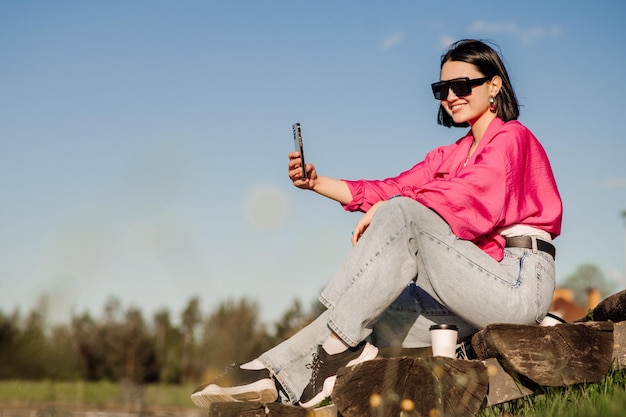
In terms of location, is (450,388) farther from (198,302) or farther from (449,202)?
(198,302)

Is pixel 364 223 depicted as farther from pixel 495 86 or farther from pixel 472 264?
pixel 495 86

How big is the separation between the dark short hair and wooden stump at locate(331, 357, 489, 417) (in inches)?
63.7

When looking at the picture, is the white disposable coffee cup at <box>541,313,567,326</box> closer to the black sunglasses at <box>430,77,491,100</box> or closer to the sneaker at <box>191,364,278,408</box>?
the black sunglasses at <box>430,77,491,100</box>

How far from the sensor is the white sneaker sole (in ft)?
10.9

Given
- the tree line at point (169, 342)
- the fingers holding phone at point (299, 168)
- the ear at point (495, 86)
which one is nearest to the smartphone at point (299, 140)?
the fingers holding phone at point (299, 168)

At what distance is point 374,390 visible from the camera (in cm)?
291

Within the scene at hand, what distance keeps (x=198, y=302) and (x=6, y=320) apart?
59.2 feet

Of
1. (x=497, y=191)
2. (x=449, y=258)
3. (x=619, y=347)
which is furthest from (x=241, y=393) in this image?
(x=619, y=347)

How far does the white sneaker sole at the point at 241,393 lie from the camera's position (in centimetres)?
331

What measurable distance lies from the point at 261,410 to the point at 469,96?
2.04 metres

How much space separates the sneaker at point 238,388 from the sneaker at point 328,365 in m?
0.19

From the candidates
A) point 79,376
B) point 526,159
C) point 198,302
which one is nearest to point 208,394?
point 526,159

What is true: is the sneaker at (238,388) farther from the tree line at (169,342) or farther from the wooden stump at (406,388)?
the tree line at (169,342)

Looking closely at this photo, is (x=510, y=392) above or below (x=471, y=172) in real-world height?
below
